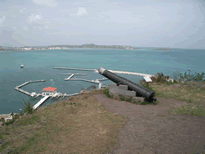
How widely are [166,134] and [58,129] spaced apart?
161 inches

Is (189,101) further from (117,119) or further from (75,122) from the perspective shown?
(75,122)

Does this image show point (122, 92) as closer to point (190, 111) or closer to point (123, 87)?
point (123, 87)

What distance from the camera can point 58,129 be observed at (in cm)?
523

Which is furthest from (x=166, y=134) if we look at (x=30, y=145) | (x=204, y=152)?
(x=30, y=145)

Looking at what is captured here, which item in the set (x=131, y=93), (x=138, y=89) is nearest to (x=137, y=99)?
(x=131, y=93)

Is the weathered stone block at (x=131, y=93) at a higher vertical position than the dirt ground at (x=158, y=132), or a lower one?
higher

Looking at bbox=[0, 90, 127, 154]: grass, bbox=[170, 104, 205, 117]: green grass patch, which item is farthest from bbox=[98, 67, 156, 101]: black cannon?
bbox=[0, 90, 127, 154]: grass

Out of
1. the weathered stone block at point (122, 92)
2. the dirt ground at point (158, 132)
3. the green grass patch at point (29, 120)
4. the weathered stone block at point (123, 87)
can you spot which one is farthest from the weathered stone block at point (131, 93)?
the green grass patch at point (29, 120)

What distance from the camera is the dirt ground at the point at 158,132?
4.04 m

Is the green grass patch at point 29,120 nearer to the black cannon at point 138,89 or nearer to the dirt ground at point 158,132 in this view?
the dirt ground at point 158,132

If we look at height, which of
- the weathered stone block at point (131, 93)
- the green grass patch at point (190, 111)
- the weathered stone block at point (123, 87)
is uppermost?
the weathered stone block at point (123, 87)

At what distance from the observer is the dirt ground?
404 centimetres

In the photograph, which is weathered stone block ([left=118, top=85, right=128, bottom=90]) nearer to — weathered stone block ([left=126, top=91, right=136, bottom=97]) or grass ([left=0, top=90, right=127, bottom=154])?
weathered stone block ([left=126, top=91, right=136, bottom=97])

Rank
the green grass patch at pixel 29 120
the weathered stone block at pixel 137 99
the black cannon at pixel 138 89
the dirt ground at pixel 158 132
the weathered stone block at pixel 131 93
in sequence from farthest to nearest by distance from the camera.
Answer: the weathered stone block at pixel 131 93 < the weathered stone block at pixel 137 99 < the black cannon at pixel 138 89 < the green grass patch at pixel 29 120 < the dirt ground at pixel 158 132
